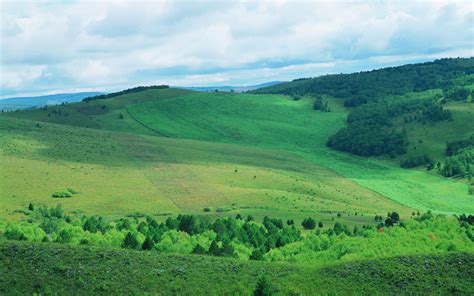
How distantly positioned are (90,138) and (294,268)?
127 metres

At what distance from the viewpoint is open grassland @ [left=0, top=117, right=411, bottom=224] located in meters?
133

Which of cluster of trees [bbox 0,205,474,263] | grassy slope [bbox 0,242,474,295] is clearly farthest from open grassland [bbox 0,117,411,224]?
grassy slope [bbox 0,242,474,295]

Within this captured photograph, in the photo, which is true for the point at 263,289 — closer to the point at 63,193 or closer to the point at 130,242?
the point at 130,242

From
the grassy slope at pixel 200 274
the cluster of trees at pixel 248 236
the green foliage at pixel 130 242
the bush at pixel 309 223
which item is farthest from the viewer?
the bush at pixel 309 223

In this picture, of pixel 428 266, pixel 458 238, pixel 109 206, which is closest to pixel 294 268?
pixel 428 266

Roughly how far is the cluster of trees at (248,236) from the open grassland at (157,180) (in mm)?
14804

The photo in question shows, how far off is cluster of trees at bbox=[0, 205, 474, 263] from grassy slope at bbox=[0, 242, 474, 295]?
8.22 meters

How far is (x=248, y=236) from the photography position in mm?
103875

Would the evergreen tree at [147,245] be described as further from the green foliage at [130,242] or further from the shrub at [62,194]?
the shrub at [62,194]

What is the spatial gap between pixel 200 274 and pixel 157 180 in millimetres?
81139

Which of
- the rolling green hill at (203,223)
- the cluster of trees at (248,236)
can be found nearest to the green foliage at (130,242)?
the cluster of trees at (248,236)

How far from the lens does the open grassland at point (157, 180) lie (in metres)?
133

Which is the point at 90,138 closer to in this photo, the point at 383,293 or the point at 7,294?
the point at 7,294

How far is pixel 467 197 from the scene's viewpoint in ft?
593
